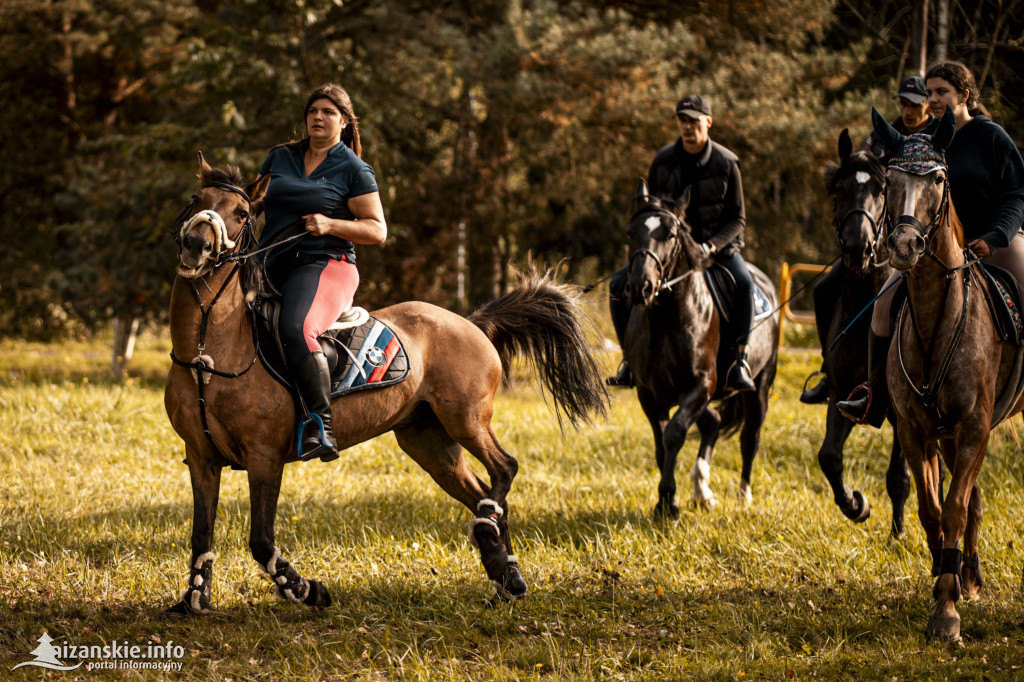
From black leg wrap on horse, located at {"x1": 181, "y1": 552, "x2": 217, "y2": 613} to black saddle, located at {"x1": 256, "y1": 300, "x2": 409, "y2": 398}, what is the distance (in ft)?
3.24

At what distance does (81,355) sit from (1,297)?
351 centimetres

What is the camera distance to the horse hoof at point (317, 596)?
15.8ft

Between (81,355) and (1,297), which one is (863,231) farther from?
(1,297)

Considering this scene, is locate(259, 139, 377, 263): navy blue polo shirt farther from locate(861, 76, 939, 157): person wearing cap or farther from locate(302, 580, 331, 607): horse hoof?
locate(861, 76, 939, 157): person wearing cap

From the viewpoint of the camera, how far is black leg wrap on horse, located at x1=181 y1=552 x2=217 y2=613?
4.61 metres

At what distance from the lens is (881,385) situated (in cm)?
566

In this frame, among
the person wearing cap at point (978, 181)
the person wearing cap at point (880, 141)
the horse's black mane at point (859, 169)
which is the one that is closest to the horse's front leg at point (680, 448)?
the person wearing cap at point (880, 141)

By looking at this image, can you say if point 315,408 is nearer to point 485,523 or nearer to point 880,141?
point 485,523

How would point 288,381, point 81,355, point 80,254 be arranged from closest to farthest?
point 288,381 < point 80,254 < point 81,355

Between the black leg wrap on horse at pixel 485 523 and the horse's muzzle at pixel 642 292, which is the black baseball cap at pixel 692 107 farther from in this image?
the black leg wrap on horse at pixel 485 523

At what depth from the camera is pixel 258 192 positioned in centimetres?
460

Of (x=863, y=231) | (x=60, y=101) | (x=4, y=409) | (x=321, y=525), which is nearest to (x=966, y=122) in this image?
(x=863, y=231)

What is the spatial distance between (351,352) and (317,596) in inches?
53.0

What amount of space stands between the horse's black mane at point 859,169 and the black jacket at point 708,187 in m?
1.71
